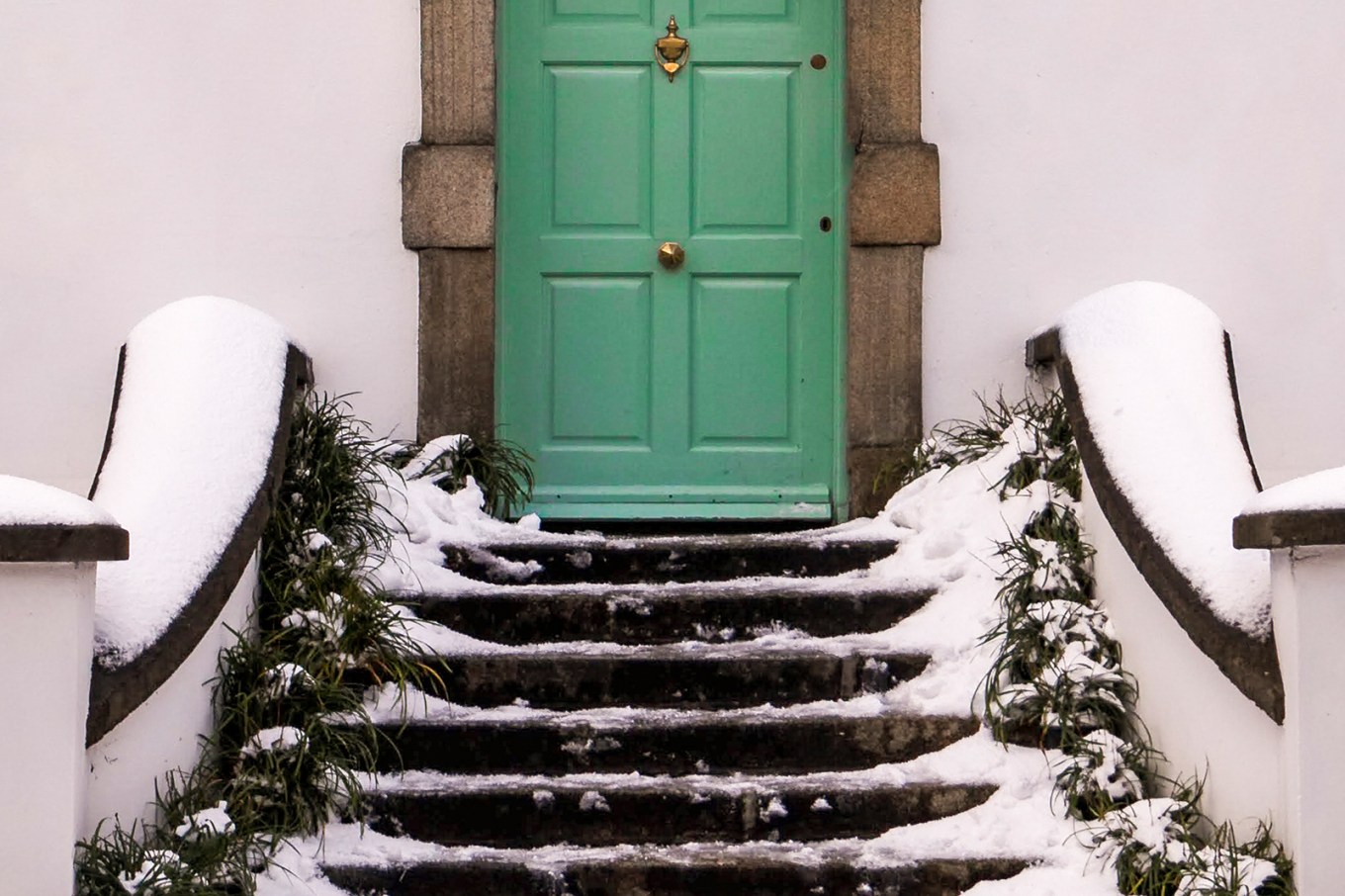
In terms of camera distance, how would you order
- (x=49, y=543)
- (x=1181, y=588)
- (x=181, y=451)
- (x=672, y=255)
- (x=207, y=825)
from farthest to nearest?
(x=672, y=255)
(x=181, y=451)
(x=1181, y=588)
(x=207, y=825)
(x=49, y=543)

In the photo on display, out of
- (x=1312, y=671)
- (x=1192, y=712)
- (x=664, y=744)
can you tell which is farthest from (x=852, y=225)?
(x=1312, y=671)

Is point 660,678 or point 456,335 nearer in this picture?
point 660,678

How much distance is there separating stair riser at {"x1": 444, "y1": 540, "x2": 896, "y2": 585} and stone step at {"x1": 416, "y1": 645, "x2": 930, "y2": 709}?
1.97 ft

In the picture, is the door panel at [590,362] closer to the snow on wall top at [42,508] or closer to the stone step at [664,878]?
the stone step at [664,878]

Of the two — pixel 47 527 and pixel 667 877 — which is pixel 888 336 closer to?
pixel 667 877

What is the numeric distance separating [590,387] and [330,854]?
237 centimetres

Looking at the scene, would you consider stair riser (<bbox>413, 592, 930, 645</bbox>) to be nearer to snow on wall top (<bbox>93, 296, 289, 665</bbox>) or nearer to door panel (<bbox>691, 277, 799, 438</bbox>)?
snow on wall top (<bbox>93, 296, 289, 665</bbox>)

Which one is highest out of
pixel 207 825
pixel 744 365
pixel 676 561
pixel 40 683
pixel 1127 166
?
pixel 1127 166

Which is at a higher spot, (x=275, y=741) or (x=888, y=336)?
(x=888, y=336)

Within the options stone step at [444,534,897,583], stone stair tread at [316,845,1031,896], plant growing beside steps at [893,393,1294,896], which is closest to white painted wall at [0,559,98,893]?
stone stair tread at [316,845,1031,896]

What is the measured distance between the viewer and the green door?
5914mm

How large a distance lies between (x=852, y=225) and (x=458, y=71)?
1.37 metres

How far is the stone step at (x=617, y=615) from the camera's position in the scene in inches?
190

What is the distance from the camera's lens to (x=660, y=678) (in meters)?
4.58
